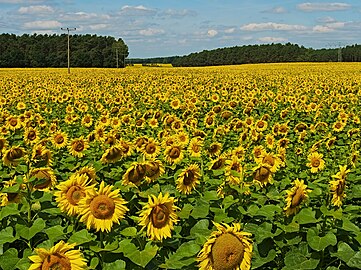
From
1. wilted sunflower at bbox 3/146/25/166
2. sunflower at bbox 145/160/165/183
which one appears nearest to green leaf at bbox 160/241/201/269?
sunflower at bbox 145/160/165/183

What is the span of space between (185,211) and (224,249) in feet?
2.51

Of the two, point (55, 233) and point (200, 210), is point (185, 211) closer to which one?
point (200, 210)

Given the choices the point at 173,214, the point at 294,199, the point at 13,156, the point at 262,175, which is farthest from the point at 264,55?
the point at 173,214

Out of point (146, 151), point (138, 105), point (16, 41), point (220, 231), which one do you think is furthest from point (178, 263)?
point (16, 41)

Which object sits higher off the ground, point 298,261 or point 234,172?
point 234,172

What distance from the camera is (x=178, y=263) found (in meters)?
2.50

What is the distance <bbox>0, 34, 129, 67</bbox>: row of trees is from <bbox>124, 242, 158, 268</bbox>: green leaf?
6215cm

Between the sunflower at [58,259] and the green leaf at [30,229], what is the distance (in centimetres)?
58

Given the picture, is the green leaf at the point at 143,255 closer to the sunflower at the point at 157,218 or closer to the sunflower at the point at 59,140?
the sunflower at the point at 157,218

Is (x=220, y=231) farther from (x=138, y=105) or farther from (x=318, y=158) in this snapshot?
(x=138, y=105)

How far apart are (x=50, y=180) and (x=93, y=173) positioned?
26 cm

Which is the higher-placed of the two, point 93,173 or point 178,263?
point 93,173

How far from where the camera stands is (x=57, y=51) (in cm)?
6525

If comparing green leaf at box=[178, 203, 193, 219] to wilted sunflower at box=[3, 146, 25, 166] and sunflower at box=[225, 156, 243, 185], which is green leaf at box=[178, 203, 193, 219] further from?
wilted sunflower at box=[3, 146, 25, 166]
